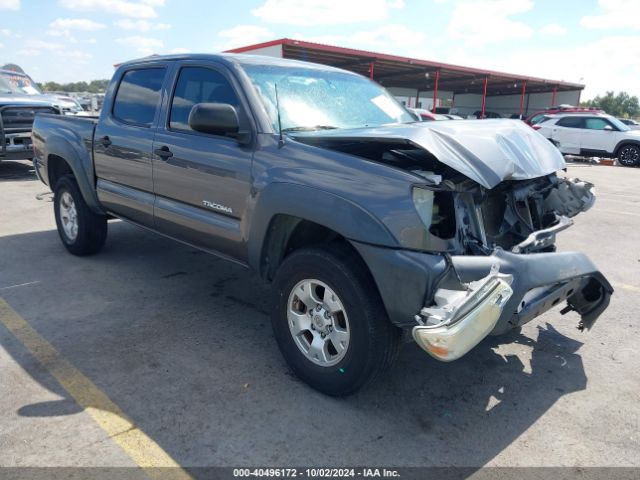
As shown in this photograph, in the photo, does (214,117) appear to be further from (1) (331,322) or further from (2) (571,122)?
(2) (571,122)

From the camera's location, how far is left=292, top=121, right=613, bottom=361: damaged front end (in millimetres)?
2492

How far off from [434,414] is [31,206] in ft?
25.0

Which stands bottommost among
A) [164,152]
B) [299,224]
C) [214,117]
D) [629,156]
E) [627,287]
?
[627,287]

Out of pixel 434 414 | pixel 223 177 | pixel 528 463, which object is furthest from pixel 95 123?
pixel 528 463

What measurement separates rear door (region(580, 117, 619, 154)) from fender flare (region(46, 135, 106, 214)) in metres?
17.5

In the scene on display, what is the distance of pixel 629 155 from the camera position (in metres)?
17.5

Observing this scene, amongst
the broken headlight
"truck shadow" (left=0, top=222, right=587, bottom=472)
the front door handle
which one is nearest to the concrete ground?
"truck shadow" (left=0, top=222, right=587, bottom=472)

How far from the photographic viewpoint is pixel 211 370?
3.36 m

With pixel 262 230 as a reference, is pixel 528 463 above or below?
below

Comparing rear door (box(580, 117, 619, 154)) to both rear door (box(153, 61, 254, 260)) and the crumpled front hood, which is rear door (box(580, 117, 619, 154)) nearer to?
the crumpled front hood

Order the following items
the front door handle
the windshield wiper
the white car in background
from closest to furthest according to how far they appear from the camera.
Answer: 1. the windshield wiper
2. the front door handle
3. the white car in background

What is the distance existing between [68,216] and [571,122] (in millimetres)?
17641

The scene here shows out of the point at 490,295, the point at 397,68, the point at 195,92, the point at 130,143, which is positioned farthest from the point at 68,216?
the point at 397,68

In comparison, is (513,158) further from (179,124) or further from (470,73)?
(470,73)
